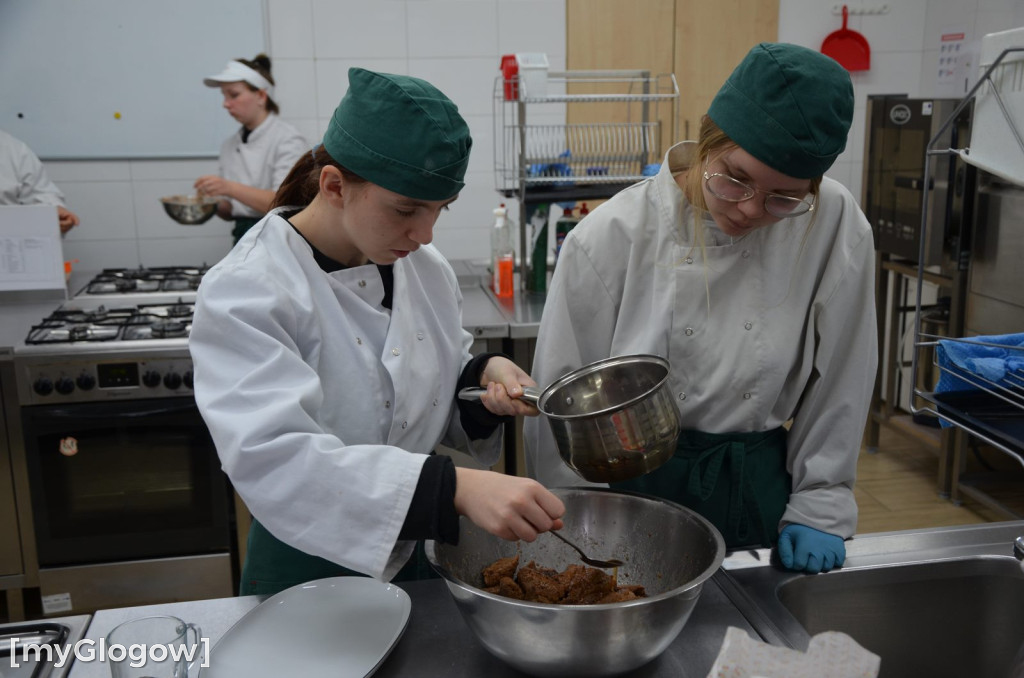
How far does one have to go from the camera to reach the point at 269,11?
3.82 meters

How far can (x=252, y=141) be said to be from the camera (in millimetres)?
3578

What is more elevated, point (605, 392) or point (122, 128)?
point (122, 128)

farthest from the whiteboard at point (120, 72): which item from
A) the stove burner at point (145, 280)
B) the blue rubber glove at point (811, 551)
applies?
the blue rubber glove at point (811, 551)

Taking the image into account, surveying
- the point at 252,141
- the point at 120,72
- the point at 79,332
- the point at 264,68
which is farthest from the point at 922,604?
→ the point at 120,72

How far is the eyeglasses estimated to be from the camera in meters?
1.24

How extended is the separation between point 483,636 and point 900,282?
10.6ft

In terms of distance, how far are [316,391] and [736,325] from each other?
674mm

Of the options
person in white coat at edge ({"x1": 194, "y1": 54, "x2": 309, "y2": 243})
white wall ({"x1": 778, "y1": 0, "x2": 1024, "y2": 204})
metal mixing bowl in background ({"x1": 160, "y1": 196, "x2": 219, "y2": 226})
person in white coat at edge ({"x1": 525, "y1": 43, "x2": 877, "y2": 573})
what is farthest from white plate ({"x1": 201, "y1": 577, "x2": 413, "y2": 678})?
white wall ({"x1": 778, "y1": 0, "x2": 1024, "y2": 204})

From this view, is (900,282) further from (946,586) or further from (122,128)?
(122,128)

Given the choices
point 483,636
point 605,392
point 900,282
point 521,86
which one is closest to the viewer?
point 483,636

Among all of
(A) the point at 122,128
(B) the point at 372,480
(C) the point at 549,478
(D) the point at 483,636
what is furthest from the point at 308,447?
(A) the point at 122,128

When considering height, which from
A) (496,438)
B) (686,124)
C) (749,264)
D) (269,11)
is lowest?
(496,438)

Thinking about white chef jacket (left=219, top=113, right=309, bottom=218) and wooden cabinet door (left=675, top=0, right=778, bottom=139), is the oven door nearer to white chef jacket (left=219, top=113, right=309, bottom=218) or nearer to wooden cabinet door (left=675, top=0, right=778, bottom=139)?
white chef jacket (left=219, top=113, right=309, bottom=218)

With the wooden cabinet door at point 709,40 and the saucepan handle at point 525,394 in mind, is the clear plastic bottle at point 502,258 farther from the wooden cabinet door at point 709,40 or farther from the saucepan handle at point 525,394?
the saucepan handle at point 525,394
